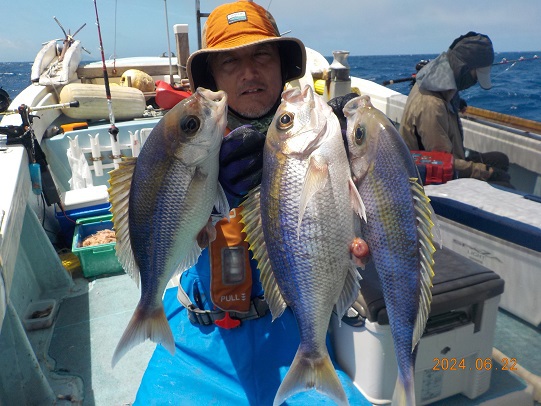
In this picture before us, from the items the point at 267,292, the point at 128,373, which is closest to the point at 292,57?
the point at 267,292

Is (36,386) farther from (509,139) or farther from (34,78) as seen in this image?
(34,78)

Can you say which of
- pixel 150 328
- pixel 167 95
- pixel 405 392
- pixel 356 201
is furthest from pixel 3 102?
pixel 405 392

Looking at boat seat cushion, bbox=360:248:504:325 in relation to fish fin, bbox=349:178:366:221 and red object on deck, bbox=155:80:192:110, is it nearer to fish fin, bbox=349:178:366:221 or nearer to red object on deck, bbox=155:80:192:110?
fish fin, bbox=349:178:366:221

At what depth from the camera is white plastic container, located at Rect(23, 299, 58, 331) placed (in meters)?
3.62

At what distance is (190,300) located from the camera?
2395 millimetres

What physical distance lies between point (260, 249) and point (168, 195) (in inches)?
16.0

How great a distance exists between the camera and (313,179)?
4.71 feet

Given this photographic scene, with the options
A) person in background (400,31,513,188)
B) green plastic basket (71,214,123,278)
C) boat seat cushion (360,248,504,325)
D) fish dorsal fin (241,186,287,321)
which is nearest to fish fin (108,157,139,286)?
fish dorsal fin (241,186,287,321)

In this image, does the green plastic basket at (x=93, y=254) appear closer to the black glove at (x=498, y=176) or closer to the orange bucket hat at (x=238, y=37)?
the orange bucket hat at (x=238, y=37)

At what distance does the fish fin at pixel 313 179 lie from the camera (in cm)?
142

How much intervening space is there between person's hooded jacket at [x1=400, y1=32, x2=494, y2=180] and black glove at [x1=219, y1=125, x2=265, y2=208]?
344cm

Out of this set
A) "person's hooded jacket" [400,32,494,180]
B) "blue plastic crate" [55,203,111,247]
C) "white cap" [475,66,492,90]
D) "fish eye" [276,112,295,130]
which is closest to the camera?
"fish eye" [276,112,295,130]

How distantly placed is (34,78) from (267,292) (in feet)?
24.1

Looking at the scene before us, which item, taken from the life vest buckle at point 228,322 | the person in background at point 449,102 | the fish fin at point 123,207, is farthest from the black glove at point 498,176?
the fish fin at point 123,207
